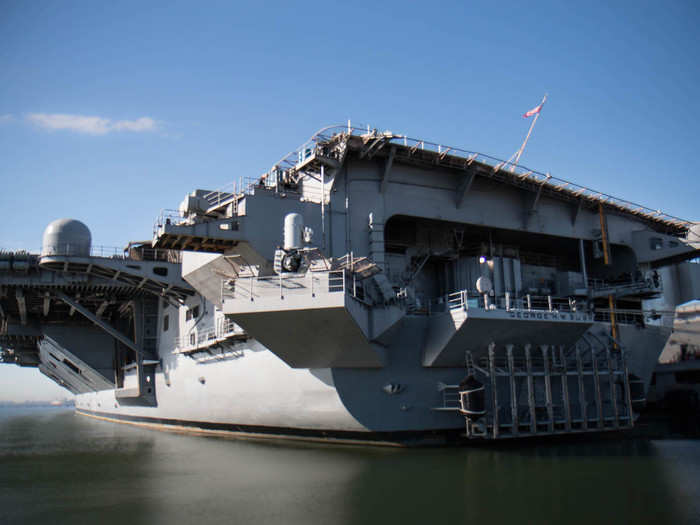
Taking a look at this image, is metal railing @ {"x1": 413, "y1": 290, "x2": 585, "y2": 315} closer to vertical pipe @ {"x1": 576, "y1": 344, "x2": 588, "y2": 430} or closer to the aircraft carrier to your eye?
the aircraft carrier

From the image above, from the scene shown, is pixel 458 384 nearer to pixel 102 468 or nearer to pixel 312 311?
pixel 312 311

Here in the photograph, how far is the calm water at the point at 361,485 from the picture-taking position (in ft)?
32.6

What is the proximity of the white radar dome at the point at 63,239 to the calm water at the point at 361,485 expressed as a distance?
27.0 feet

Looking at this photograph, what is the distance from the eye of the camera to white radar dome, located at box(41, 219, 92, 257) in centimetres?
2284

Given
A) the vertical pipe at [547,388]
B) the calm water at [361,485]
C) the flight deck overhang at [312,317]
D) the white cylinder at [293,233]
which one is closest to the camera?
the calm water at [361,485]

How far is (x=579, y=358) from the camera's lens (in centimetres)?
1855

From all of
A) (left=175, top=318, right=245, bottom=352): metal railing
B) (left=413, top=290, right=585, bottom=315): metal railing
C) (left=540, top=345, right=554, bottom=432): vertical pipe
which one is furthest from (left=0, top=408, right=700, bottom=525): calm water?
(left=413, top=290, right=585, bottom=315): metal railing

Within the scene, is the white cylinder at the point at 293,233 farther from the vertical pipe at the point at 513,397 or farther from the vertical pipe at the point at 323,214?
the vertical pipe at the point at 513,397

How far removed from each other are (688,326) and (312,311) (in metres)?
32.0

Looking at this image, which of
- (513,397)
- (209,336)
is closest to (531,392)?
(513,397)

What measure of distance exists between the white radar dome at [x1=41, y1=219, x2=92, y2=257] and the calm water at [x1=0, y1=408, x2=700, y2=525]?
8240mm

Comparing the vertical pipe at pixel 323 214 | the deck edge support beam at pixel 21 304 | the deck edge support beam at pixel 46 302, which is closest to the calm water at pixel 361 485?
the vertical pipe at pixel 323 214

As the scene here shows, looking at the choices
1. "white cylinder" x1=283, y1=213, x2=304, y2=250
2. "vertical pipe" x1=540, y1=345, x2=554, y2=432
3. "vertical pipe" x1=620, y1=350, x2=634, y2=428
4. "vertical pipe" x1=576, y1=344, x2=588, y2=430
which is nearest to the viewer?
"white cylinder" x1=283, y1=213, x2=304, y2=250

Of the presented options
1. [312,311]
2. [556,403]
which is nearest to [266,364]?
[312,311]
